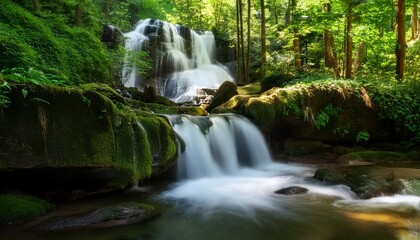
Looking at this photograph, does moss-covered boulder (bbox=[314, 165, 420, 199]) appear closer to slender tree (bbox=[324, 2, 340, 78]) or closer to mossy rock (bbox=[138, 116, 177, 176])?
mossy rock (bbox=[138, 116, 177, 176])

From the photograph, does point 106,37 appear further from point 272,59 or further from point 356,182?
point 356,182

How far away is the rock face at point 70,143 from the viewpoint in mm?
4688

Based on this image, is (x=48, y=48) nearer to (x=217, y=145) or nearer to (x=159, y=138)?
(x=159, y=138)

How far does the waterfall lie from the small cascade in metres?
6.90

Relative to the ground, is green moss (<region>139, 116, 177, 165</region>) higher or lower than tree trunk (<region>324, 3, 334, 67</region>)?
lower

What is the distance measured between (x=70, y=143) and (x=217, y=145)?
479 centimetres

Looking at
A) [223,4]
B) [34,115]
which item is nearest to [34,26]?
[34,115]

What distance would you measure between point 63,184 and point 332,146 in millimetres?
8852

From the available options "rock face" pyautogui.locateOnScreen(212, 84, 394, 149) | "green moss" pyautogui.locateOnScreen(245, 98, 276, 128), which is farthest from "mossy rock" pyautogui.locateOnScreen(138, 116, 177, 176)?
"rock face" pyautogui.locateOnScreen(212, 84, 394, 149)

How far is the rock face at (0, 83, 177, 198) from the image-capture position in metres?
4.69

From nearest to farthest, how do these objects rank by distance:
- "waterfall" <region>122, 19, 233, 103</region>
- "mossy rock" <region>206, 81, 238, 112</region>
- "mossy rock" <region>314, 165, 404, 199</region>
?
"mossy rock" <region>314, 165, 404, 199</region>
"mossy rock" <region>206, 81, 238, 112</region>
"waterfall" <region>122, 19, 233, 103</region>

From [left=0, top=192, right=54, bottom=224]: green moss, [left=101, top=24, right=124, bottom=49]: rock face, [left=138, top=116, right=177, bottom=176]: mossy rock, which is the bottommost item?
[left=0, top=192, right=54, bottom=224]: green moss

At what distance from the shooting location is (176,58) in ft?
67.4

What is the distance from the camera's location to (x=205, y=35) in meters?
23.9
